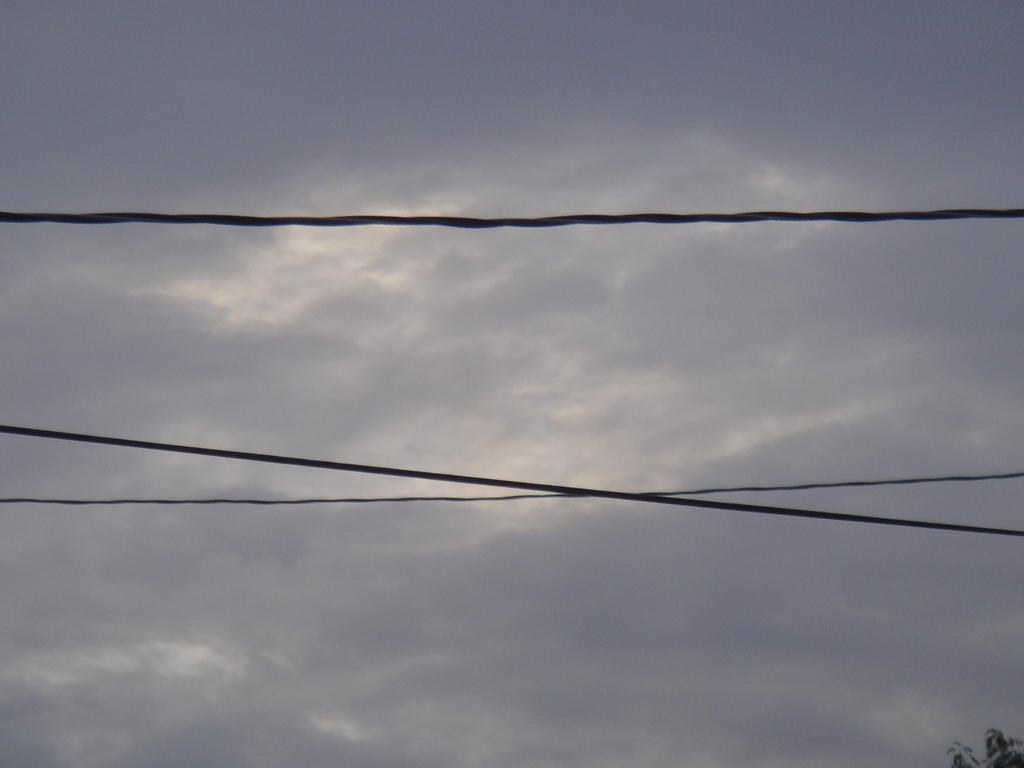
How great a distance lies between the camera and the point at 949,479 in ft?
25.2

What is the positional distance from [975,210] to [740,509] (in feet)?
5.90

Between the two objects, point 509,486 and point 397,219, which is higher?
point 397,219

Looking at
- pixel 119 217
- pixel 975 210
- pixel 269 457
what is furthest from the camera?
pixel 269 457

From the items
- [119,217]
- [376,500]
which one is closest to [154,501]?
[376,500]

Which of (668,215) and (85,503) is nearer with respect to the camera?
(668,215)

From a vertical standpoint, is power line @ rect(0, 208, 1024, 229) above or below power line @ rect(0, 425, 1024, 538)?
above

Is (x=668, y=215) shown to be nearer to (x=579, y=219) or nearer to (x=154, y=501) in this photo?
(x=579, y=219)

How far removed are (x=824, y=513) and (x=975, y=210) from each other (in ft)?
5.54

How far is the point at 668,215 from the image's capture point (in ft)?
16.6

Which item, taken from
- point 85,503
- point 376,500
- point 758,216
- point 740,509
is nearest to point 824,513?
point 740,509

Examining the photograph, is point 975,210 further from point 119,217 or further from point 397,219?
point 119,217

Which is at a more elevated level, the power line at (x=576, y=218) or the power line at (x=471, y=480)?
the power line at (x=576, y=218)

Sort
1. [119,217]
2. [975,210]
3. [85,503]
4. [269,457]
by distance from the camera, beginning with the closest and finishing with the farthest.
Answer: [119,217] → [975,210] → [269,457] → [85,503]

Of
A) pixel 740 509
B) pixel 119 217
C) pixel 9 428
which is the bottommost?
pixel 740 509
